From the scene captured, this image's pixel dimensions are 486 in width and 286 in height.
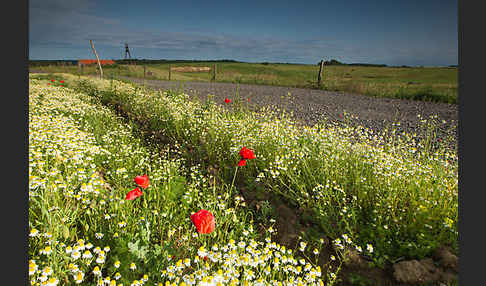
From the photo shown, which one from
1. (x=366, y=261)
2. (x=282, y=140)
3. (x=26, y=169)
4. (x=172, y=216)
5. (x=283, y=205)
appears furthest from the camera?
(x=282, y=140)

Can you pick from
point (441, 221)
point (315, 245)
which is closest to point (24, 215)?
point (315, 245)

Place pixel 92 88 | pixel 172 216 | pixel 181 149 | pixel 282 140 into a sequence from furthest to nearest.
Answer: pixel 92 88 → pixel 181 149 → pixel 282 140 → pixel 172 216

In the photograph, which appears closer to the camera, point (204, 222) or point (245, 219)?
point (204, 222)

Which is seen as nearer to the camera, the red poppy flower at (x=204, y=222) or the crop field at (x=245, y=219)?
the red poppy flower at (x=204, y=222)

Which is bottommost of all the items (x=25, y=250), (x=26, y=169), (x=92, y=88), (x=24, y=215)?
(x=25, y=250)

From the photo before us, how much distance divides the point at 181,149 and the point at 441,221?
4.54 metres

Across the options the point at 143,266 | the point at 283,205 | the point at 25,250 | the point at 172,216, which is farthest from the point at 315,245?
the point at 25,250

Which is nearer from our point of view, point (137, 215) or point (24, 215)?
point (24, 215)

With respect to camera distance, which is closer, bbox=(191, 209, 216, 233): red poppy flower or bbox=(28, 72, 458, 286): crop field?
bbox=(191, 209, 216, 233): red poppy flower

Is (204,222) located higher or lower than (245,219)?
higher

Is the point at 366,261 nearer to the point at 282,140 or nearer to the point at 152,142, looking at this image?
the point at 282,140

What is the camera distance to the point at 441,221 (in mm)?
2709

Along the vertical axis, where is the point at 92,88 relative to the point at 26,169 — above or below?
above

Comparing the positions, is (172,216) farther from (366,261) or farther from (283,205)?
(366,261)
